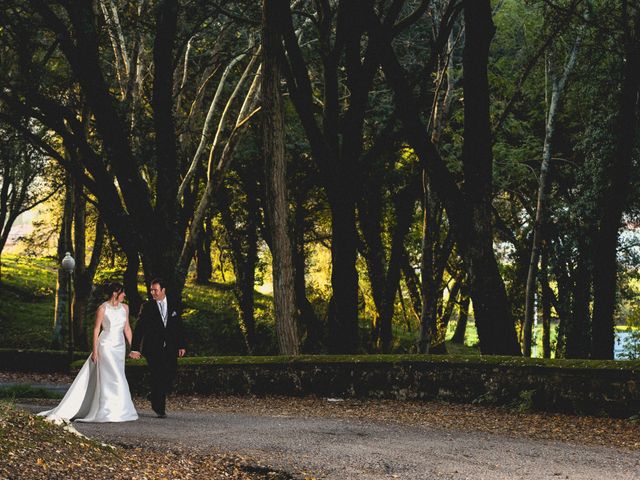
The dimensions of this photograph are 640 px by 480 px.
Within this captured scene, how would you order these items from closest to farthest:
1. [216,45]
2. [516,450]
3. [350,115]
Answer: [516,450]
[350,115]
[216,45]

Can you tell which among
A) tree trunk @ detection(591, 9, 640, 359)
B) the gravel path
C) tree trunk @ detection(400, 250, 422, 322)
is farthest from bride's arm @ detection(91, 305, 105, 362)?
tree trunk @ detection(400, 250, 422, 322)

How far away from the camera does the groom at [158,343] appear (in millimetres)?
11820

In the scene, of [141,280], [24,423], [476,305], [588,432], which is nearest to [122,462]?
[24,423]

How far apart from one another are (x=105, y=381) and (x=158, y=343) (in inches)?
35.9

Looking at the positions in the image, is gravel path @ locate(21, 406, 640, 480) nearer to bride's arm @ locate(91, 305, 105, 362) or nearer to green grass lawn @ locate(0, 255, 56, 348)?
bride's arm @ locate(91, 305, 105, 362)

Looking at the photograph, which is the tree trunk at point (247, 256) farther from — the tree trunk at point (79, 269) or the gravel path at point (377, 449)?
the gravel path at point (377, 449)

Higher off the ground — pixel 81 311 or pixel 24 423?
pixel 81 311

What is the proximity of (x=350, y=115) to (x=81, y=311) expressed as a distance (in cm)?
1148

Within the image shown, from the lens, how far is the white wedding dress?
36.2 feet

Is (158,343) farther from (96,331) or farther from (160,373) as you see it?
(96,331)

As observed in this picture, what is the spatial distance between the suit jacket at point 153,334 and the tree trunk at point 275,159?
4399 millimetres

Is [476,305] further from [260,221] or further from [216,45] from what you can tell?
[260,221]

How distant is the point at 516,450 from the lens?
32.2 ft

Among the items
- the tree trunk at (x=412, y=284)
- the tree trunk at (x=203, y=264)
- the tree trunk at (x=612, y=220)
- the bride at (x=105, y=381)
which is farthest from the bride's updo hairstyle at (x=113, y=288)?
the tree trunk at (x=203, y=264)
